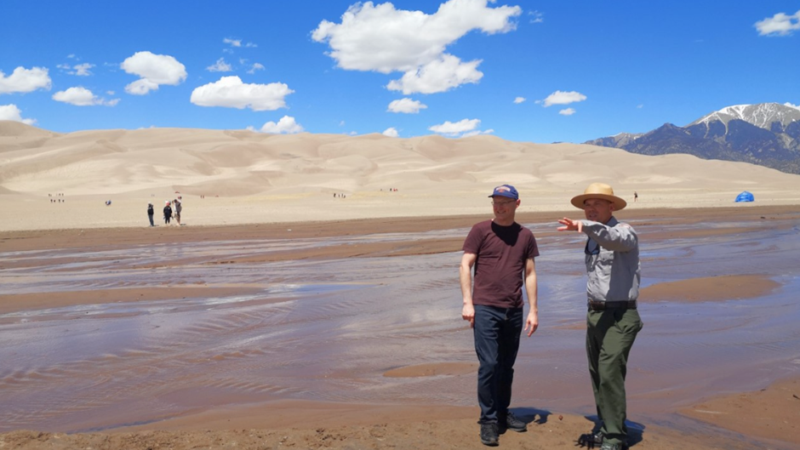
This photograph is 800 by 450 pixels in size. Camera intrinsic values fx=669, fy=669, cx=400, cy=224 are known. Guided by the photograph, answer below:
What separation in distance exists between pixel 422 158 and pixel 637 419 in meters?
131

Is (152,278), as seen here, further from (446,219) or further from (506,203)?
(446,219)

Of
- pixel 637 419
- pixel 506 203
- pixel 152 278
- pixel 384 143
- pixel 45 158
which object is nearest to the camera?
pixel 506 203

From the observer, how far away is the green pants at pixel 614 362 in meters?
4.93

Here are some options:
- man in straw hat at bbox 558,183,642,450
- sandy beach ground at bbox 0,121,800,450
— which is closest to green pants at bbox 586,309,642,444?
man in straw hat at bbox 558,183,642,450

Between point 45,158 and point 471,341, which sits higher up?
point 45,158

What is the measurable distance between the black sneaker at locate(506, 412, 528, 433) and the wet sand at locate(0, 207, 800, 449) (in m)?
0.11

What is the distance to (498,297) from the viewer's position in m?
5.23

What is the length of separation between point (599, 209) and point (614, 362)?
114 centimetres

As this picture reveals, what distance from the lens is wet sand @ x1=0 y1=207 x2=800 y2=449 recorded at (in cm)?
541

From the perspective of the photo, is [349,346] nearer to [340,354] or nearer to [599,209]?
[340,354]

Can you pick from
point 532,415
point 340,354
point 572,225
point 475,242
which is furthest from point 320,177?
point 572,225

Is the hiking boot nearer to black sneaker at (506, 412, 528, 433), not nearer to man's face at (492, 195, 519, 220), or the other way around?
black sneaker at (506, 412, 528, 433)

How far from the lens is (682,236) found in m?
23.1

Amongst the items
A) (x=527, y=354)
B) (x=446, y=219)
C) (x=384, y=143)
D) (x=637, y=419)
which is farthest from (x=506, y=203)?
(x=384, y=143)
